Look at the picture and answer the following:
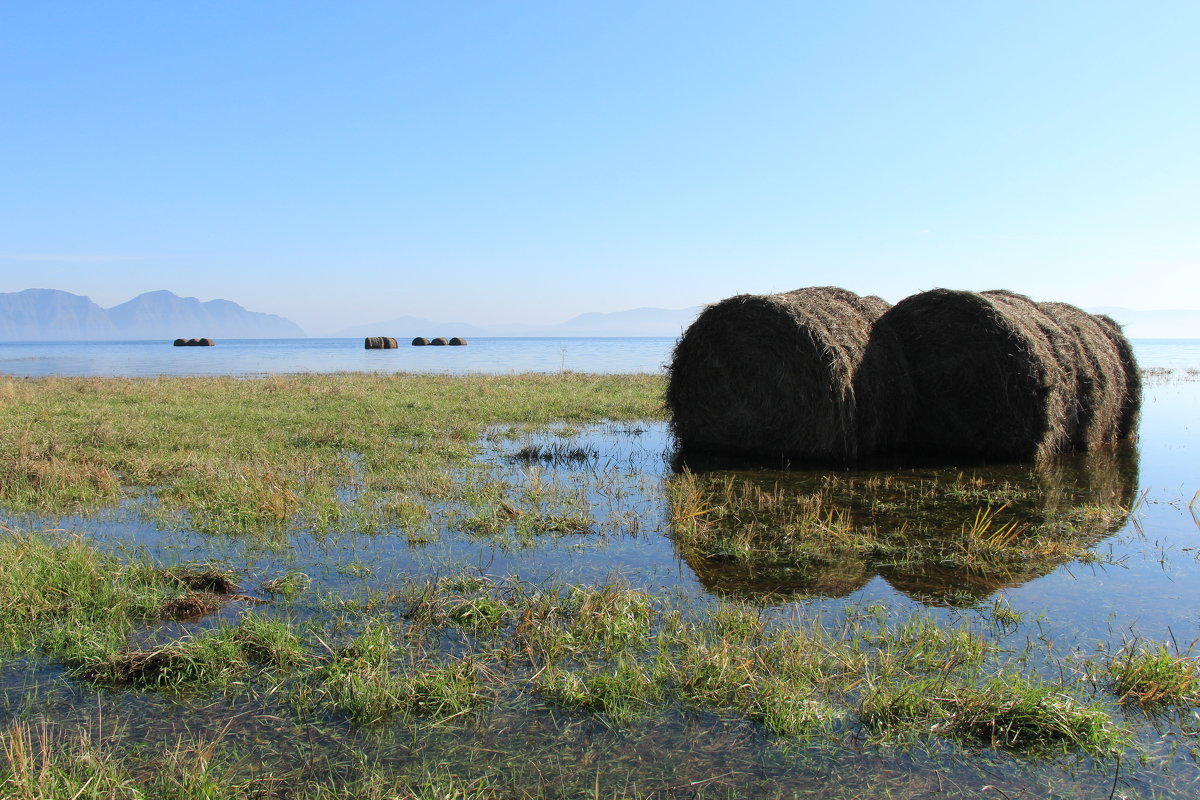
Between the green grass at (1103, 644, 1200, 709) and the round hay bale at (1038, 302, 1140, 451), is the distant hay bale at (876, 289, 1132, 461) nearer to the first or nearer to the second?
the round hay bale at (1038, 302, 1140, 451)

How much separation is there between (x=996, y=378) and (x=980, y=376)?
255 millimetres

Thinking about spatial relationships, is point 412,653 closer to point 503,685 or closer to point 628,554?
point 503,685

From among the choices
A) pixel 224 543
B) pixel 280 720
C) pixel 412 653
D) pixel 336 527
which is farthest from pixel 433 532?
pixel 280 720

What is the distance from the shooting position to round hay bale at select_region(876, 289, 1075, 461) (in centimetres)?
1145

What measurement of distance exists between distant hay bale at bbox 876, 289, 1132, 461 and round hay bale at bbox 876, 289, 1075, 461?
0.01 meters

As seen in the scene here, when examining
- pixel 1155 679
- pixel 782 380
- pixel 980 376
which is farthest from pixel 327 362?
pixel 1155 679

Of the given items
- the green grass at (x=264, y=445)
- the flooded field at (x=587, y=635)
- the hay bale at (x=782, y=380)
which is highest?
the hay bale at (x=782, y=380)

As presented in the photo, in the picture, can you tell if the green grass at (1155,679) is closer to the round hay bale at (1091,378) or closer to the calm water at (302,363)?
the round hay bale at (1091,378)

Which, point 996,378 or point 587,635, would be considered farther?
point 996,378

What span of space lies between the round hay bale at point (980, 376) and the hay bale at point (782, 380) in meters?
0.59

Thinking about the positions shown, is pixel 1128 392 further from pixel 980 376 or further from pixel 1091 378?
pixel 980 376

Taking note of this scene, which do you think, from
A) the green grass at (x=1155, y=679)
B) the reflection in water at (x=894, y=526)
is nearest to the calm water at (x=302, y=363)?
the reflection in water at (x=894, y=526)

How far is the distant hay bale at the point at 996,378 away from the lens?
11.5m

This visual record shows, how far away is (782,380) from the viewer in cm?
1174
